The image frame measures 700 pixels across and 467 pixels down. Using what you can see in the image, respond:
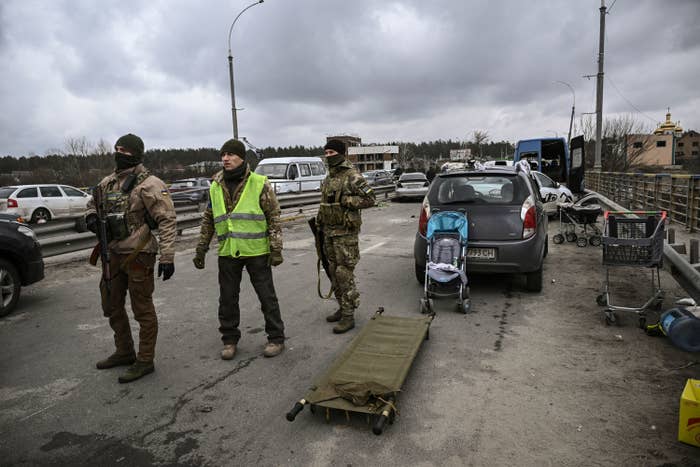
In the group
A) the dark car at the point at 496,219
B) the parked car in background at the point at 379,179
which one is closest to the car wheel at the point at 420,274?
the dark car at the point at 496,219

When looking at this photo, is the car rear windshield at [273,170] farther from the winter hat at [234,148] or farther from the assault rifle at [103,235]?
the assault rifle at [103,235]

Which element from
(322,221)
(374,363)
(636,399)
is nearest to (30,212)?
(322,221)

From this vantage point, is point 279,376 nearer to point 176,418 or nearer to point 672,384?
point 176,418

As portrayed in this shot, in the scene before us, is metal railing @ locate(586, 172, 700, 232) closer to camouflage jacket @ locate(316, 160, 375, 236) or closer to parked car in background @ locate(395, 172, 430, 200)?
parked car in background @ locate(395, 172, 430, 200)

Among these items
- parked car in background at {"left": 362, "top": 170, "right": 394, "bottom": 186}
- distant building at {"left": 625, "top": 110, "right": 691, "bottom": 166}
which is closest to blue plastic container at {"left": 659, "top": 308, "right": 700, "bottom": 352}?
parked car in background at {"left": 362, "top": 170, "right": 394, "bottom": 186}

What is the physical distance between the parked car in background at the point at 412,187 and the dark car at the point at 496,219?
16.2 m

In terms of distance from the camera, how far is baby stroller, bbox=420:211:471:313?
557 cm

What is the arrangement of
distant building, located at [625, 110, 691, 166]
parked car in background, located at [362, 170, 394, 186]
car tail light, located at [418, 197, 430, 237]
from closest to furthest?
car tail light, located at [418, 197, 430, 237]
parked car in background, located at [362, 170, 394, 186]
distant building, located at [625, 110, 691, 166]

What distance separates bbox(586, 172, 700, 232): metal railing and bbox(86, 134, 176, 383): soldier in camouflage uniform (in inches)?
455

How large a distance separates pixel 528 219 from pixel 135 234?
453cm

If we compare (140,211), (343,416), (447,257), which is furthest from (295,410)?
(447,257)

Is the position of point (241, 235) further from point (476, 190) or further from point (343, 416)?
point (476, 190)

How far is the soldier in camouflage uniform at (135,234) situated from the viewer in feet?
12.8

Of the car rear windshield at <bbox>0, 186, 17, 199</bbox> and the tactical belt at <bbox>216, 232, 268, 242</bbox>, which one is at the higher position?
the car rear windshield at <bbox>0, 186, 17, 199</bbox>
